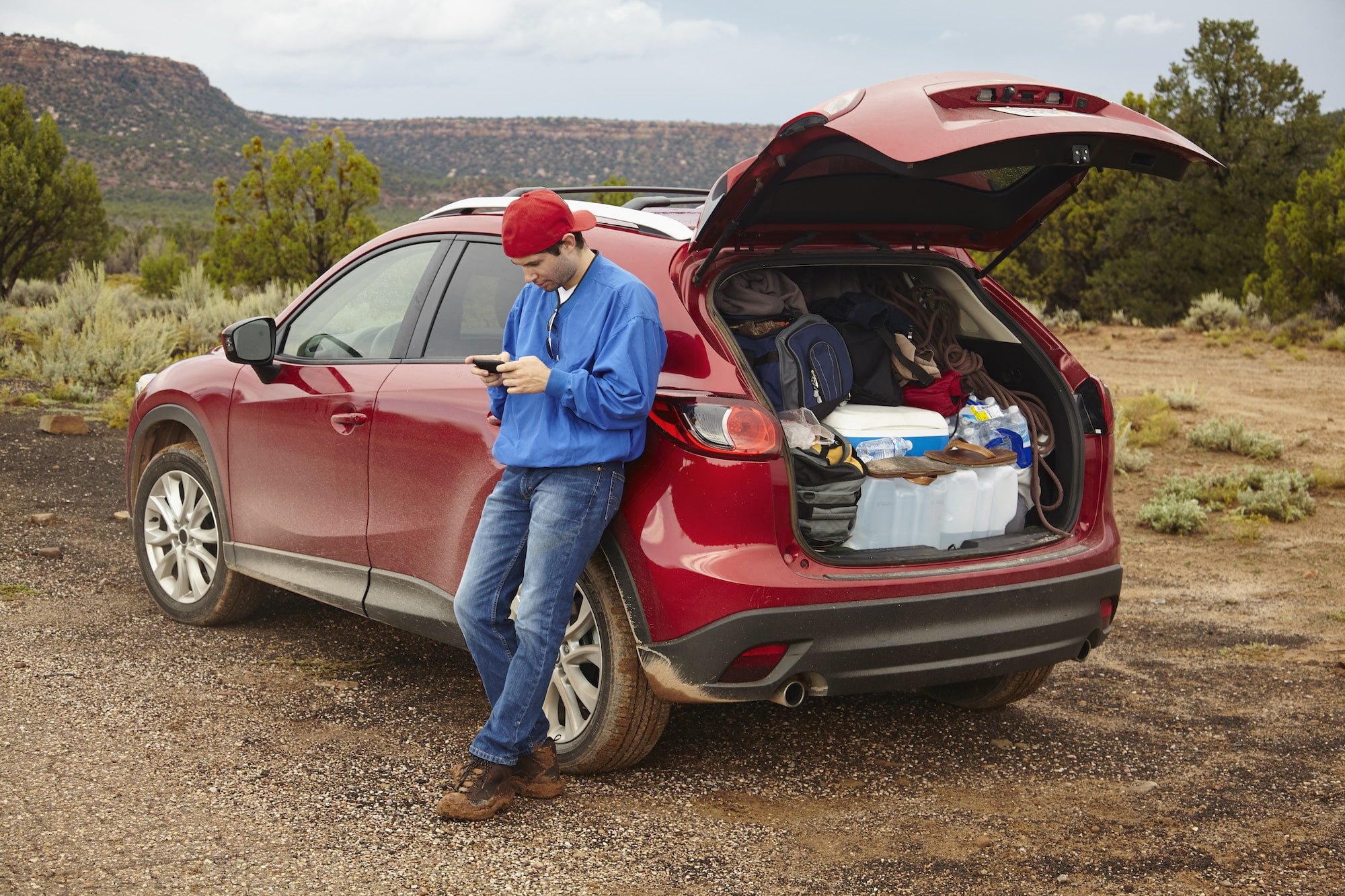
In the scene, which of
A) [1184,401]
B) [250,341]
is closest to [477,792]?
[250,341]

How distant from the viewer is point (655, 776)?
3.88m

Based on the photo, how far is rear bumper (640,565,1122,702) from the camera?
132 inches

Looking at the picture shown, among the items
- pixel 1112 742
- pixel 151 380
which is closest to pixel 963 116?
pixel 1112 742

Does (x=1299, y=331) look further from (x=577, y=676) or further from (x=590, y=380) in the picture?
(x=590, y=380)

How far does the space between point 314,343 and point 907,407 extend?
90.6 inches

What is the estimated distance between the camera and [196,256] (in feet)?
104

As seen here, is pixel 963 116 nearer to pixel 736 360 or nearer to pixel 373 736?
pixel 736 360

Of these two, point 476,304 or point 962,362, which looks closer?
point 476,304

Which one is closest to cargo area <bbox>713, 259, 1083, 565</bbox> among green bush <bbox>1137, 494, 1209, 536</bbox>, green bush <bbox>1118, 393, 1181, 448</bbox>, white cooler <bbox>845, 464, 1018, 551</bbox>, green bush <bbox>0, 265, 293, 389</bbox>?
white cooler <bbox>845, 464, 1018, 551</bbox>

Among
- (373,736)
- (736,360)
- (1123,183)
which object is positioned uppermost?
(1123,183)

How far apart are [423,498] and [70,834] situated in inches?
55.7

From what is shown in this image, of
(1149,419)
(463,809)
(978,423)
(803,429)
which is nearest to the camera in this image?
(463,809)

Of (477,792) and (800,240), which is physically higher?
(800,240)

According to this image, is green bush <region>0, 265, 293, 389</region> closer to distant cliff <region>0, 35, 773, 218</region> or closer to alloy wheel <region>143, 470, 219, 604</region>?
alloy wheel <region>143, 470, 219, 604</region>
